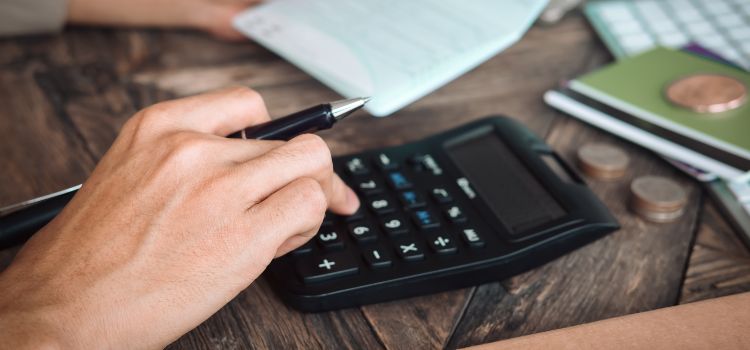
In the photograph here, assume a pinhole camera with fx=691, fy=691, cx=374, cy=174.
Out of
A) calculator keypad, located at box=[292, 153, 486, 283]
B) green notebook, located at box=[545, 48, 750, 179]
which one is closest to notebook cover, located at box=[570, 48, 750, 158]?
green notebook, located at box=[545, 48, 750, 179]

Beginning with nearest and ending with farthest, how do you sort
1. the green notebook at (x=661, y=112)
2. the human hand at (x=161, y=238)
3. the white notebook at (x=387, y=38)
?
the human hand at (x=161, y=238)
the green notebook at (x=661, y=112)
the white notebook at (x=387, y=38)

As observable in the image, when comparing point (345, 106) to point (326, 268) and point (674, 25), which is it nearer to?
point (326, 268)

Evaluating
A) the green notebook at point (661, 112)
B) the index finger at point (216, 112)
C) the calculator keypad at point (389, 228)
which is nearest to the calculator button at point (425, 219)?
the calculator keypad at point (389, 228)

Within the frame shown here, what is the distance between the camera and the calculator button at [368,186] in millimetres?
583

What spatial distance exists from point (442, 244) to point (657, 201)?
217mm

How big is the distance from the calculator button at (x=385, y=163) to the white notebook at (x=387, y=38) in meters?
0.11

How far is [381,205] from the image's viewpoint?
57 centimetres

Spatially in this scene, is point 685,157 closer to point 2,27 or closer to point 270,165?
point 270,165

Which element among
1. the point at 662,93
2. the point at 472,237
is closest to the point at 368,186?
the point at 472,237

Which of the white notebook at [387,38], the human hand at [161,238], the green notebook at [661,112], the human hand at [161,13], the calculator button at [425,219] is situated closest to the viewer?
the human hand at [161,238]

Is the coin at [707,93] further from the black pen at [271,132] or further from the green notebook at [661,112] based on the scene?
the black pen at [271,132]

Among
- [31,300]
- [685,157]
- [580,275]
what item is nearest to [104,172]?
[31,300]

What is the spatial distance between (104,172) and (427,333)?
0.27 meters

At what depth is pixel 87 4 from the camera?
88 centimetres
